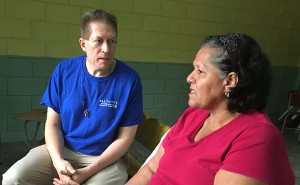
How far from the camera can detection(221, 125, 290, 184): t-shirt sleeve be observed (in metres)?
0.89

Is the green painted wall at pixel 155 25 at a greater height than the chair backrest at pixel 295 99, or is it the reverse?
the green painted wall at pixel 155 25

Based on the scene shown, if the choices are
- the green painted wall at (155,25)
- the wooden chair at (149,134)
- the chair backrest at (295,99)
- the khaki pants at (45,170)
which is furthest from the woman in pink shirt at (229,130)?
the chair backrest at (295,99)

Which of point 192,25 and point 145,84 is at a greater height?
point 192,25

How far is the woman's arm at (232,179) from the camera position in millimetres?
891

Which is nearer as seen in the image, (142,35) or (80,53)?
(80,53)

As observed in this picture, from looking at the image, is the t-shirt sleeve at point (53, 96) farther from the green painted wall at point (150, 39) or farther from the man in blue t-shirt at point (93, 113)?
the green painted wall at point (150, 39)

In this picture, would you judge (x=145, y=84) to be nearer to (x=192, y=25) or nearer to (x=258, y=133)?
(x=192, y=25)

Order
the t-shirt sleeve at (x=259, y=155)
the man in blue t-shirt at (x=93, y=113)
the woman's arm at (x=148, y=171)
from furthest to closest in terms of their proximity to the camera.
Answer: the man in blue t-shirt at (x=93, y=113) → the woman's arm at (x=148, y=171) → the t-shirt sleeve at (x=259, y=155)

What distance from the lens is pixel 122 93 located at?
160cm

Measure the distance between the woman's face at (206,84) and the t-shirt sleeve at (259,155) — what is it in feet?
0.64

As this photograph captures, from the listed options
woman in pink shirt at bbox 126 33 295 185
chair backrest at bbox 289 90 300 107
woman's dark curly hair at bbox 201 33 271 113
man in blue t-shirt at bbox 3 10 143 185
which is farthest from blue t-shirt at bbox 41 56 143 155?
chair backrest at bbox 289 90 300 107

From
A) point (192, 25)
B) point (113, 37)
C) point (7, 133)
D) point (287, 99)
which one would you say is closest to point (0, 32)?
point (7, 133)

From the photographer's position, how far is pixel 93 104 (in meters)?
1.58

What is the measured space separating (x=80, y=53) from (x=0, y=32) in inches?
32.1
